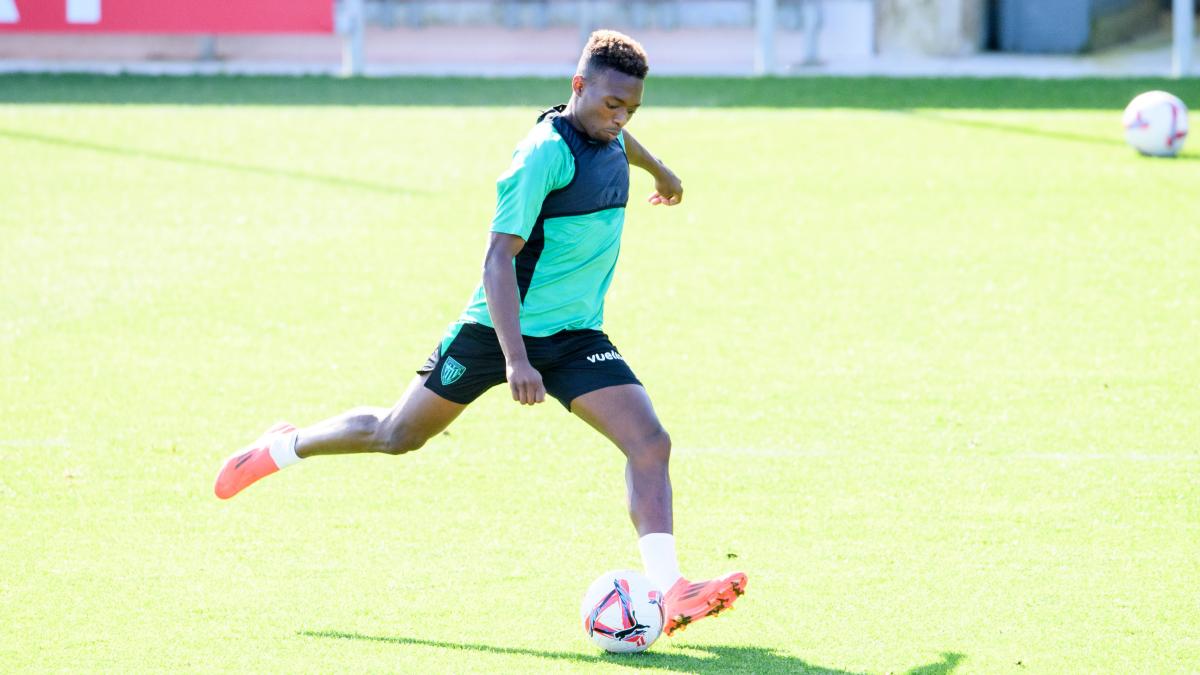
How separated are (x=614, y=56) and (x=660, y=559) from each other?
1.61 meters

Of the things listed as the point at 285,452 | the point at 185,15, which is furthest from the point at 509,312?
the point at 185,15

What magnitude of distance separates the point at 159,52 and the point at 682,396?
52.1 ft

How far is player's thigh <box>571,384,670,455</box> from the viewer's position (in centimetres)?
521

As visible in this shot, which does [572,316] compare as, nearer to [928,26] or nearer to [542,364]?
[542,364]

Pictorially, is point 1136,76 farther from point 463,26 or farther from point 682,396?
point 682,396

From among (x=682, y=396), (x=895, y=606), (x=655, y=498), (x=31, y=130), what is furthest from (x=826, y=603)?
(x=31, y=130)

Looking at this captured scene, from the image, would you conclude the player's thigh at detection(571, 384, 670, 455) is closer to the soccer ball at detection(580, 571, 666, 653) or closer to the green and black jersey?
the green and black jersey

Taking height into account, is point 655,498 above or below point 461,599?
above

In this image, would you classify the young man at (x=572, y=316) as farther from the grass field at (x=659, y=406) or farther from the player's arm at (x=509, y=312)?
the grass field at (x=659, y=406)

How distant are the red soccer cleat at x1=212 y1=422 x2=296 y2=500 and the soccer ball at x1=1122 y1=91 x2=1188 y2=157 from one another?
33.4 ft

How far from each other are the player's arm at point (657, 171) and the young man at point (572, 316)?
232mm

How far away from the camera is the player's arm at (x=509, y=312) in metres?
4.96

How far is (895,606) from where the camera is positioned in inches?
212

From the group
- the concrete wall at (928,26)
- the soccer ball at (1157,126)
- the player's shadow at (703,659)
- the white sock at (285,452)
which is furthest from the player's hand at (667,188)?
the concrete wall at (928,26)
